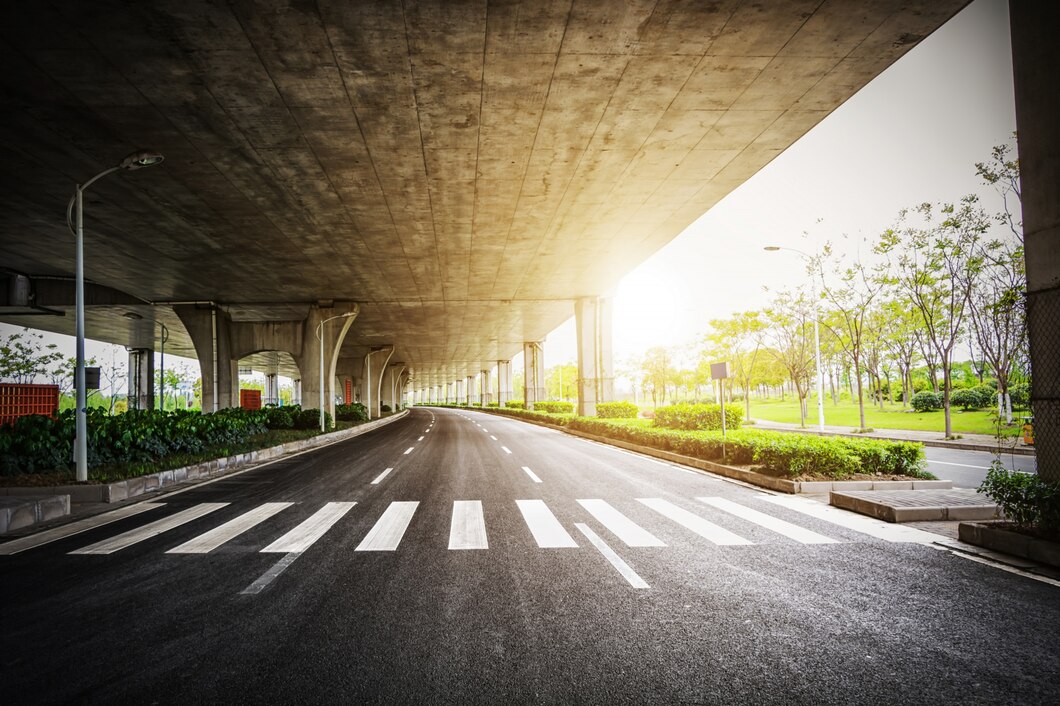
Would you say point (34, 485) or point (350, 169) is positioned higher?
point (350, 169)

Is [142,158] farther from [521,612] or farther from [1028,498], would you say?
[1028,498]

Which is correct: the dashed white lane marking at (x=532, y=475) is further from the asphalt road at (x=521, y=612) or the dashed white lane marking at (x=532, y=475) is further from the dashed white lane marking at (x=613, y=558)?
the dashed white lane marking at (x=613, y=558)

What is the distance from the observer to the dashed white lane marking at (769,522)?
666cm

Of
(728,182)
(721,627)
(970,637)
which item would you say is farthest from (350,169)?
(970,637)

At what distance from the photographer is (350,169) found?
13.7 meters

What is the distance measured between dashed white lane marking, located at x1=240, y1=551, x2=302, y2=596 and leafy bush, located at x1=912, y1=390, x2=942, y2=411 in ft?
138

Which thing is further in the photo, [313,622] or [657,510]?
[657,510]

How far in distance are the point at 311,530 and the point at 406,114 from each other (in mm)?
8273

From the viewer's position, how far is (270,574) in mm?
5441

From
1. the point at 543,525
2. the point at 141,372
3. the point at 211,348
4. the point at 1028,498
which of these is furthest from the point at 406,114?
the point at 141,372

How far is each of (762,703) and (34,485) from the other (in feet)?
40.9

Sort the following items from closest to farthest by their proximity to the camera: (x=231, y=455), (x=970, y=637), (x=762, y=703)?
(x=762, y=703) → (x=970, y=637) → (x=231, y=455)

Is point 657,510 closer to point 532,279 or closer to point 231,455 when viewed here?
point 231,455

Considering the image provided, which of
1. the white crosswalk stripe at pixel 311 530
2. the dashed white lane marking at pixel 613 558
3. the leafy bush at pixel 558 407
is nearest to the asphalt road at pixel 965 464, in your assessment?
the dashed white lane marking at pixel 613 558
